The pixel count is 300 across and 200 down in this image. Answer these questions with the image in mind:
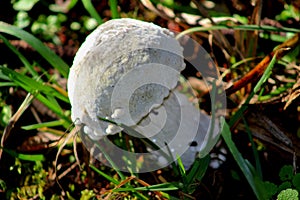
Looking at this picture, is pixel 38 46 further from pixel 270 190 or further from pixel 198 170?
pixel 270 190

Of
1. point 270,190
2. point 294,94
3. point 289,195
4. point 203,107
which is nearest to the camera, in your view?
point 289,195

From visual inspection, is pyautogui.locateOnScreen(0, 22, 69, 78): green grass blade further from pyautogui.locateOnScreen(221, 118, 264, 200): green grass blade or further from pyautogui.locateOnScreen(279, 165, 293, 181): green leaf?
pyautogui.locateOnScreen(279, 165, 293, 181): green leaf

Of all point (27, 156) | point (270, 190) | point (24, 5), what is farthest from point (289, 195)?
point (24, 5)

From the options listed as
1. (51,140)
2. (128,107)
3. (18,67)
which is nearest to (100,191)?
(51,140)

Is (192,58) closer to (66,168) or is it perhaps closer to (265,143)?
(265,143)

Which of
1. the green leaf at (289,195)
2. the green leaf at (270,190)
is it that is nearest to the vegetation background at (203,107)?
the green leaf at (270,190)

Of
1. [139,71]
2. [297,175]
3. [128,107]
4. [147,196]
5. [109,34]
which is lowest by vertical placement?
[147,196]

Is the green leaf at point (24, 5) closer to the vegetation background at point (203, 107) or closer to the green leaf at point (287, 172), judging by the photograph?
the vegetation background at point (203, 107)

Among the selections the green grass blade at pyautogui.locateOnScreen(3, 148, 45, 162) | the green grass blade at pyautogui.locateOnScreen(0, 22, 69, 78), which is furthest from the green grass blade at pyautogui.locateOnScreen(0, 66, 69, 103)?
the green grass blade at pyautogui.locateOnScreen(3, 148, 45, 162)
